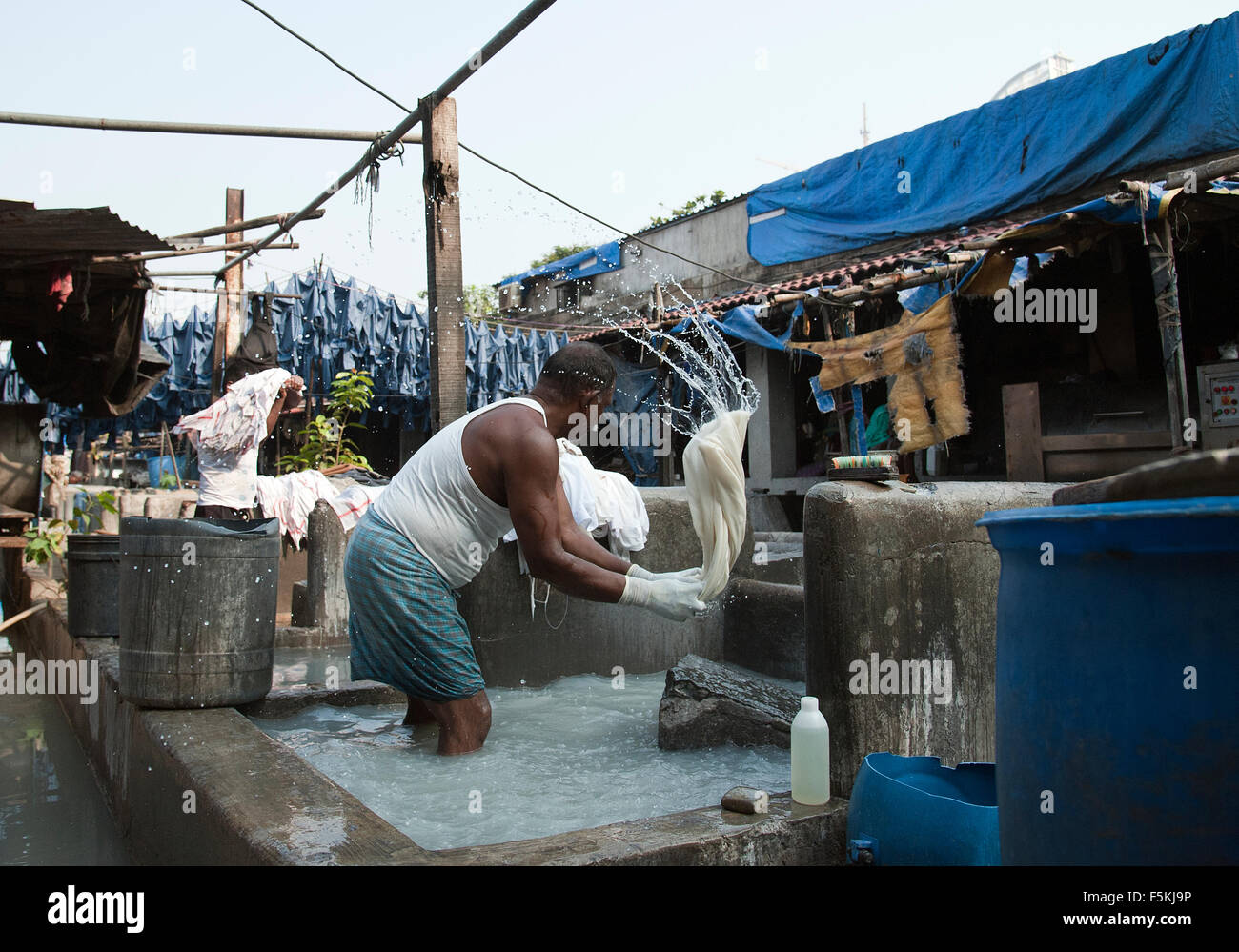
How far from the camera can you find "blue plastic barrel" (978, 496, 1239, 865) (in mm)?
1414

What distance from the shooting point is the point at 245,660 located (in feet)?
12.8

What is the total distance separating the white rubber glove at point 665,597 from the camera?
3.66 meters

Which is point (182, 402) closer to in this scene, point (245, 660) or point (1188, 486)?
point (245, 660)

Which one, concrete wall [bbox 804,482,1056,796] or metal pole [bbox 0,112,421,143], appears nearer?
concrete wall [bbox 804,482,1056,796]

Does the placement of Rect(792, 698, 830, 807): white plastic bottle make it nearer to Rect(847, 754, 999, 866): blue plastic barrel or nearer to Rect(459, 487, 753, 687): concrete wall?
Rect(847, 754, 999, 866): blue plastic barrel

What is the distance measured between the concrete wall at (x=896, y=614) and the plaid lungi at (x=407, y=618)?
1476 mm

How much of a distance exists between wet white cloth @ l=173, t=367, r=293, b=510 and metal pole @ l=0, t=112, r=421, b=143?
77.4 inches

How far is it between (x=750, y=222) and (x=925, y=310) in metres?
7.14

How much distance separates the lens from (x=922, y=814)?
2295mm

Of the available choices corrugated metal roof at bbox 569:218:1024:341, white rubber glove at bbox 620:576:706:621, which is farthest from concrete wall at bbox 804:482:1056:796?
corrugated metal roof at bbox 569:218:1024:341

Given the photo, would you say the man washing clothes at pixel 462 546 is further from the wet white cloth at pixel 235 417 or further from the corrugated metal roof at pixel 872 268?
the corrugated metal roof at pixel 872 268

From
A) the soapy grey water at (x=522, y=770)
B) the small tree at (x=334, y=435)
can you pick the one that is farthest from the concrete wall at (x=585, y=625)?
the small tree at (x=334, y=435)

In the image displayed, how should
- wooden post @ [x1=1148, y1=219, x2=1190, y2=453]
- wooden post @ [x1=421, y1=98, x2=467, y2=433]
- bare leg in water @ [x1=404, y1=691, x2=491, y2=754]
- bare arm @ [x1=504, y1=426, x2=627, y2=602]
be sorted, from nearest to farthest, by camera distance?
bare arm @ [x1=504, y1=426, x2=627, y2=602] < bare leg in water @ [x1=404, y1=691, x2=491, y2=754] < wooden post @ [x1=421, y1=98, x2=467, y2=433] < wooden post @ [x1=1148, y1=219, x2=1190, y2=453]
